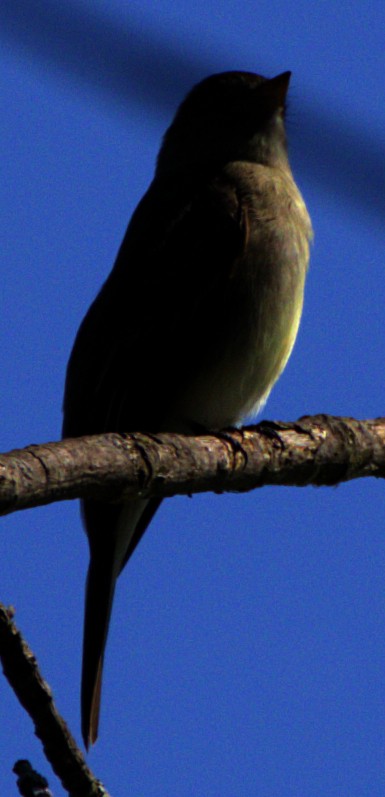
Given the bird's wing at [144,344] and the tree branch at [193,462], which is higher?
the bird's wing at [144,344]

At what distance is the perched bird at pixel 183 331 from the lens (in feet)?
16.2

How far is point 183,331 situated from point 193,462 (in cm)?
148

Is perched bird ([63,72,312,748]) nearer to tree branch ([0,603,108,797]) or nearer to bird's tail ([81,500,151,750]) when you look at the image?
bird's tail ([81,500,151,750])

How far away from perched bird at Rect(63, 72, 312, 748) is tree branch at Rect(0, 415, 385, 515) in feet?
2.83

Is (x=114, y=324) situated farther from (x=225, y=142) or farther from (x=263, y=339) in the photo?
(x=225, y=142)

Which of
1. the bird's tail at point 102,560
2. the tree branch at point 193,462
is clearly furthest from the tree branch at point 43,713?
the bird's tail at point 102,560

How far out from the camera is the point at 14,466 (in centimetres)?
284

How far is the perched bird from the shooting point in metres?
4.93

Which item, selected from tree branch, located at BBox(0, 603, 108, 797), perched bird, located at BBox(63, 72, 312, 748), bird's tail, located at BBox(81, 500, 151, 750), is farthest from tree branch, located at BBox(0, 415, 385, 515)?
bird's tail, located at BBox(81, 500, 151, 750)

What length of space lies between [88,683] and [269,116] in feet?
10.2

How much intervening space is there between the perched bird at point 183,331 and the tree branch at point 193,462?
86 centimetres

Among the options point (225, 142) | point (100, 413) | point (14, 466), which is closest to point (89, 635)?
point (100, 413)

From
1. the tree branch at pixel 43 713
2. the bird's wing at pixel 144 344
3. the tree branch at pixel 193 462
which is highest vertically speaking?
the bird's wing at pixel 144 344

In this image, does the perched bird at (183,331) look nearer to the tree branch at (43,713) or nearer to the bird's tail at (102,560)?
the bird's tail at (102,560)
